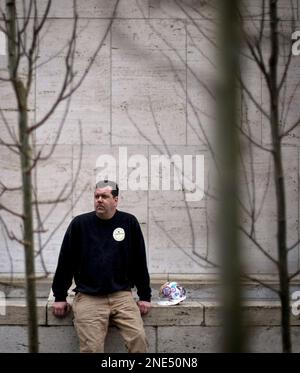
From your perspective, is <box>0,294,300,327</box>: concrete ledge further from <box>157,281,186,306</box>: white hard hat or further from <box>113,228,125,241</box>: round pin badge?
<box>113,228,125,241</box>: round pin badge

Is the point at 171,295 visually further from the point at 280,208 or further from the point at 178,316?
the point at 280,208

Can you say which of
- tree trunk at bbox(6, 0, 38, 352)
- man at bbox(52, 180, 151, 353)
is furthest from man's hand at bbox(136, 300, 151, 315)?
tree trunk at bbox(6, 0, 38, 352)

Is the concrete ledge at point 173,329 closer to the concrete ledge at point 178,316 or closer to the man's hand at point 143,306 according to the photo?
the concrete ledge at point 178,316

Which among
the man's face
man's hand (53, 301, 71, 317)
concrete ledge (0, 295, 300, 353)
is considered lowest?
concrete ledge (0, 295, 300, 353)

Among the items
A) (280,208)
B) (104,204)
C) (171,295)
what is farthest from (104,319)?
(280,208)

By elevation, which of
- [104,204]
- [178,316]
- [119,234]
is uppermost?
[104,204]

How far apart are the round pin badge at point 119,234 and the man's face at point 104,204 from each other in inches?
5.7

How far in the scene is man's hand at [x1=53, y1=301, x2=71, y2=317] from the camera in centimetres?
603

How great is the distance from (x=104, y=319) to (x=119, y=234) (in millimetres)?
748

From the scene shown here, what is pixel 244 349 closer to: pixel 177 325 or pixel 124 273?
pixel 124 273

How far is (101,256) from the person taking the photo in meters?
5.79

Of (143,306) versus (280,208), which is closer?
(280,208)

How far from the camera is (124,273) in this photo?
19.4 feet
